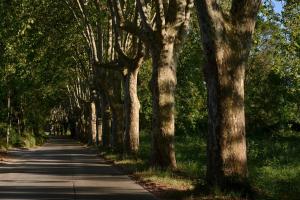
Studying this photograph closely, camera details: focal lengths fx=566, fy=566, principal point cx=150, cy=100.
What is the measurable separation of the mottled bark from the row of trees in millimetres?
22

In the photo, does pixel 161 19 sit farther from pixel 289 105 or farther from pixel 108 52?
pixel 289 105

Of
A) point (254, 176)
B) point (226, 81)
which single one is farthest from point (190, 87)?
point (226, 81)

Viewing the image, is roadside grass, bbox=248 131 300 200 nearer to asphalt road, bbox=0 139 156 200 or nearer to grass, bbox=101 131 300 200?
grass, bbox=101 131 300 200

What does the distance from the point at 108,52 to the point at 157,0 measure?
16780 mm

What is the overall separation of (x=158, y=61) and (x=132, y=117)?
8.12 metres

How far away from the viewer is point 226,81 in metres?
12.4

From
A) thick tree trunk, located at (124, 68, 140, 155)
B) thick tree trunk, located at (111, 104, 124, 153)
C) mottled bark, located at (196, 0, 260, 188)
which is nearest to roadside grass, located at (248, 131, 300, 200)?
mottled bark, located at (196, 0, 260, 188)

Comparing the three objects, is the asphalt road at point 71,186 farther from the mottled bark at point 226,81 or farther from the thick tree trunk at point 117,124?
the thick tree trunk at point 117,124

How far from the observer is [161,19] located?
19.1 metres

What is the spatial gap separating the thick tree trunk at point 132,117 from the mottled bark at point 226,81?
1496cm

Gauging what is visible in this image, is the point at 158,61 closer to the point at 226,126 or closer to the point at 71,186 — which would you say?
the point at 71,186

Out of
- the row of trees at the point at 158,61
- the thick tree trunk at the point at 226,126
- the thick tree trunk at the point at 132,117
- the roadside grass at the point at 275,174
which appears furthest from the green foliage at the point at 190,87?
the thick tree trunk at the point at 226,126

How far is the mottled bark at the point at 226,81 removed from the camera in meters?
12.2

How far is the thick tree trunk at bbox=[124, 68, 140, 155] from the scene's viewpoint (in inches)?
1081
